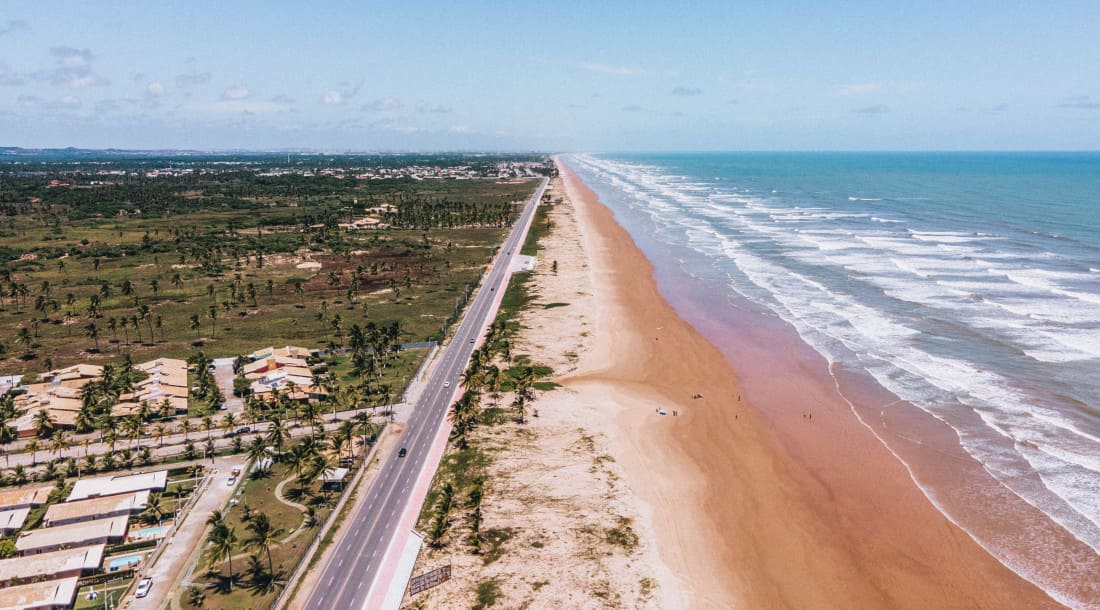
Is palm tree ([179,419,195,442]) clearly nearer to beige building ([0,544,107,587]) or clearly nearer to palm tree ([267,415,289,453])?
palm tree ([267,415,289,453])

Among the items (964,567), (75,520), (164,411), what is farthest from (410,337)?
(964,567)

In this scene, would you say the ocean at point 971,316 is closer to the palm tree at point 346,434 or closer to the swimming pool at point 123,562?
the palm tree at point 346,434

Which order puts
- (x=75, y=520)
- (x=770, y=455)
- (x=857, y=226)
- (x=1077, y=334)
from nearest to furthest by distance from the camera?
(x=75, y=520) < (x=770, y=455) < (x=1077, y=334) < (x=857, y=226)

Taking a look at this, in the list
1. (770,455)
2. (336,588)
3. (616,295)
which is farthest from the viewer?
(616,295)

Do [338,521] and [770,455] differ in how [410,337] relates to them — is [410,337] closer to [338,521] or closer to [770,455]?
[338,521]

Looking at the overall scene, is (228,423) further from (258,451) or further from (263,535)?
(263,535)

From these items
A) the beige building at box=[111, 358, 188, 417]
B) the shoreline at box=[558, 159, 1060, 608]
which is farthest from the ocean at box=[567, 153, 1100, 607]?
the beige building at box=[111, 358, 188, 417]
